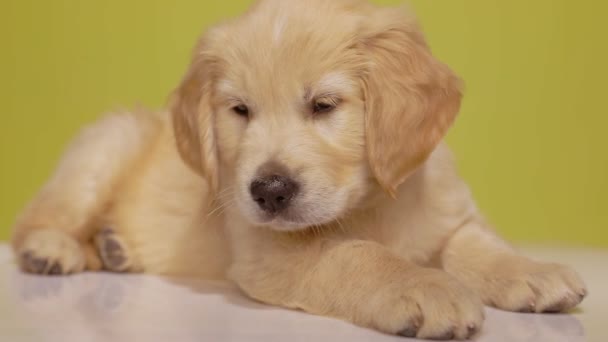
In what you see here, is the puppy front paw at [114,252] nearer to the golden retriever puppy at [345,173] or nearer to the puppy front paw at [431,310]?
the golden retriever puppy at [345,173]

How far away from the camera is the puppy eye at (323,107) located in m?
3.60

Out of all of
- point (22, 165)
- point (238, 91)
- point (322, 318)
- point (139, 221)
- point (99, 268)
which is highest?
point (238, 91)

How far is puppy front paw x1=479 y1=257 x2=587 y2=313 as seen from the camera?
3.60 m

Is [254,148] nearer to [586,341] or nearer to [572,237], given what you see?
[586,341]

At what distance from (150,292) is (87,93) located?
300 centimetres

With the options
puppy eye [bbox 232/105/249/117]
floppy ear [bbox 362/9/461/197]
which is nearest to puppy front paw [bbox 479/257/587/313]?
floppy ear [bbox 362/9/461/197]

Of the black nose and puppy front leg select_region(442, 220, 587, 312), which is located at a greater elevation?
the black nose

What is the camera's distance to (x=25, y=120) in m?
6.99

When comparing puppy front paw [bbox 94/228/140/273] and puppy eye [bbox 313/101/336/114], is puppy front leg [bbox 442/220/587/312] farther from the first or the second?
puppy front paw [bbox 94/228/140/273]

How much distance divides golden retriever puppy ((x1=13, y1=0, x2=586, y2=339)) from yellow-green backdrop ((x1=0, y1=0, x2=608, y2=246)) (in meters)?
2.47

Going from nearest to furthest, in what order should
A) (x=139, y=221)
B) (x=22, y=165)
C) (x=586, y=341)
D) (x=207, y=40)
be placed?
(x=586, y=341), (x=207, y=40), (x=139, y=221), (x=22, y=165)

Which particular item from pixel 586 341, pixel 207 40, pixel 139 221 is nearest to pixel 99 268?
pixel 139 221

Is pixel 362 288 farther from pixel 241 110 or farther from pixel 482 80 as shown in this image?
pixel 482 80

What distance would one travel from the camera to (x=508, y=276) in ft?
12.2
